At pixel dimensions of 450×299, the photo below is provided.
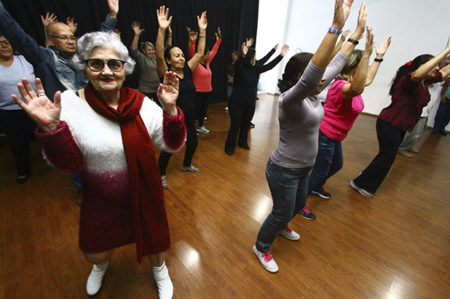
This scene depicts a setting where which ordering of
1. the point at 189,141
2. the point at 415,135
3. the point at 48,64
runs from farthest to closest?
the point at 415,135, the point at 189,141, the point at 48,64

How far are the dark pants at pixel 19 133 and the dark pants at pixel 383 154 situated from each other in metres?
4.04

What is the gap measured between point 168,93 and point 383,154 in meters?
2.46

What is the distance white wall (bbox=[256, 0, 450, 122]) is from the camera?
476 cm

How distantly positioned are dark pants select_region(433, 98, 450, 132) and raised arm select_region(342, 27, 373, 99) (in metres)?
5.24

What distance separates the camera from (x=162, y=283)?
4.36 feet

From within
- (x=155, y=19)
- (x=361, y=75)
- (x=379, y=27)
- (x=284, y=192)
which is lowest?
(x=284, y=192)

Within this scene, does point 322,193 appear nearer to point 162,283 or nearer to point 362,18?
point 362,18

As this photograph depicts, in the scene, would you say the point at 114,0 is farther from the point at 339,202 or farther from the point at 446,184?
the point at 446,184

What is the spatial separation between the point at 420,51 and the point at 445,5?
94 centimetres

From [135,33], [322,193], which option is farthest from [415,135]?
[135,33]

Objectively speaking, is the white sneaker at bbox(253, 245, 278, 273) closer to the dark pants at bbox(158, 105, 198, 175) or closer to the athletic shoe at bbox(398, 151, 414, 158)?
Answer: the dark pants at bbox(158, 105, 198, 175)

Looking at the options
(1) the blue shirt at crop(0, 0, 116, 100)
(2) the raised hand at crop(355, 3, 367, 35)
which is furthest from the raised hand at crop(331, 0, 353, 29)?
(1) the blue shirt at crop(0, 0, 116, 100)

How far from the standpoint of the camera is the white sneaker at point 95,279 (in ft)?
4.34

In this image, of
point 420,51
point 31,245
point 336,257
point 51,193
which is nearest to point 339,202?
point 336,257
